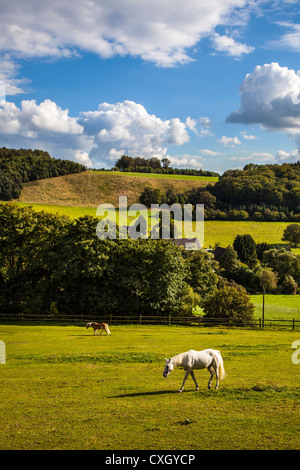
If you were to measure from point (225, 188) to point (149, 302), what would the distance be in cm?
9472

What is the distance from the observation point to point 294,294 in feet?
232

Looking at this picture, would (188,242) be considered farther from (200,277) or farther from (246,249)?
(200,277)

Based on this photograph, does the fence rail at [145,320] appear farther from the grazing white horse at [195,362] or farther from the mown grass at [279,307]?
the grazing white horse at [195,362]

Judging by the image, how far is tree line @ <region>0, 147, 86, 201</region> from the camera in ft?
339

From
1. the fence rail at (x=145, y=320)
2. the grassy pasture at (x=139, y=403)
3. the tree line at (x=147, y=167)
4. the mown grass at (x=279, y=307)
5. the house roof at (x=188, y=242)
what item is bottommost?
the mown grass at (x=279, y=307)

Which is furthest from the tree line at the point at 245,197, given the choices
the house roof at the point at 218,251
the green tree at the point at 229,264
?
the green tree at the point at 229,264

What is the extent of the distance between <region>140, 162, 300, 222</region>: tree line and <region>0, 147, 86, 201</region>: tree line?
2935 cm

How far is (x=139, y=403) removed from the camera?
1184 cm

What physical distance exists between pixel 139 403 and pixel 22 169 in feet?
387

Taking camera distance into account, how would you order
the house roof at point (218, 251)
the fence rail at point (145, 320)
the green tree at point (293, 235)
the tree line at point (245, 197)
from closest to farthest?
the fence rail at point (145, 320)
the house roof at point (218, 251)
the green tree at point (293, 235)
the tree line at point (245, 197)

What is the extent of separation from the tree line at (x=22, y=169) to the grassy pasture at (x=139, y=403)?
88.9 metres

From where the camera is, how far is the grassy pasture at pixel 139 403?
9.09 metres

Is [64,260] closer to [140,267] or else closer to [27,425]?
[140,267]
